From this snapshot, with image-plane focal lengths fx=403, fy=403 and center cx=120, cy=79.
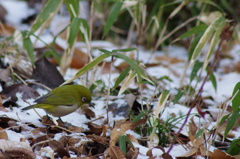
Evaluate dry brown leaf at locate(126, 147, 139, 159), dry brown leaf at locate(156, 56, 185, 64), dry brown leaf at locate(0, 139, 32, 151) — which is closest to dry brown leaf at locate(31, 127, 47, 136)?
dry brown leaf at locate(0, 139, 32, 151)

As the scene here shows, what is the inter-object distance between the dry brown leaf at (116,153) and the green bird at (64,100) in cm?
71

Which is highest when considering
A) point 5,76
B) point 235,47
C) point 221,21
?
point 221,21

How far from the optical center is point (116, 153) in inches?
90.4

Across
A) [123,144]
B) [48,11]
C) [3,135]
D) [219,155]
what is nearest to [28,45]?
[48,11]

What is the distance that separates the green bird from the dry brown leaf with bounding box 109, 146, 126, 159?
28.0 inches

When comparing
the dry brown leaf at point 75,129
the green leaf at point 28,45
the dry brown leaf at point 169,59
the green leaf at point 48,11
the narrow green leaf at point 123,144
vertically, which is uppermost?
the green leaf at point 48,11

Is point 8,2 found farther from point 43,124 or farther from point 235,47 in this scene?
point 43,124

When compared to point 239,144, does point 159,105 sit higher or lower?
higher

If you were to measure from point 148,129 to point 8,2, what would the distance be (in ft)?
14.3

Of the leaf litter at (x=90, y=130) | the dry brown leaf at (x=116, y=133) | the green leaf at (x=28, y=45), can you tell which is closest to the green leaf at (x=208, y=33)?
the leaf litter at (x=90, y=130)

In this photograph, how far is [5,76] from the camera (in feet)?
10.9

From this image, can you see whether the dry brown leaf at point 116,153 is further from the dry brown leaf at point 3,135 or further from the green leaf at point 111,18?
the green leaf at point 111,18

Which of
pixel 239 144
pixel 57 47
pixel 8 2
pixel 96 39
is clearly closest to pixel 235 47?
pixel 96 39

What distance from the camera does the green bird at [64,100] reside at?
2.89 metres
